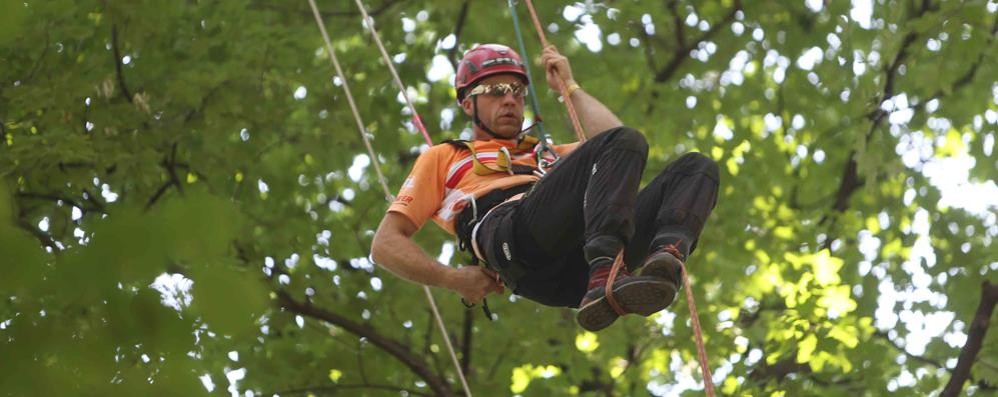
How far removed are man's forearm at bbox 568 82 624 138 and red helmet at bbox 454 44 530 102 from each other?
0.24m

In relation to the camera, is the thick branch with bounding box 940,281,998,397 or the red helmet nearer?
the red helmet

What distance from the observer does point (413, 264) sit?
596 cm

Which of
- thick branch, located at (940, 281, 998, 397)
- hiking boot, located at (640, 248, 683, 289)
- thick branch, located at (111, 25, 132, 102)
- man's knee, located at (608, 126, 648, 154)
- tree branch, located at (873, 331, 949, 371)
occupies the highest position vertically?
man's knee, located at (608, 126, 648, 154)

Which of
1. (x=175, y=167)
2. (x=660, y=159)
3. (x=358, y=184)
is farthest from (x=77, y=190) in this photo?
(x=660, y=159)

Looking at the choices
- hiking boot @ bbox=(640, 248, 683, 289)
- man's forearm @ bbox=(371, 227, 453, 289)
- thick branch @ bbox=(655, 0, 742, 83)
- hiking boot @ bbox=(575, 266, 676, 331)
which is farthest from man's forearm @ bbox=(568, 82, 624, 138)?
thick branch @ bbox=(655, 0, 742, 83)

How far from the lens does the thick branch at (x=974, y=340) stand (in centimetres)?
921

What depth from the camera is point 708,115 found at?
37.0 feet

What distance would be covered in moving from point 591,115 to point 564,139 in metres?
4.37

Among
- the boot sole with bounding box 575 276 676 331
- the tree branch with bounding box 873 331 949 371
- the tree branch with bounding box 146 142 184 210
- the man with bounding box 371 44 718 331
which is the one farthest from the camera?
the tree branch with bounding box 873 331 949 371

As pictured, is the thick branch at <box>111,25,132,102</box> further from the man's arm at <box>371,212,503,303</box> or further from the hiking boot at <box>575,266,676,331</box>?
the hiking boot at <box>575,266,676,331</box>

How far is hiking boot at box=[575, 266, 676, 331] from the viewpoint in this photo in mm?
5094

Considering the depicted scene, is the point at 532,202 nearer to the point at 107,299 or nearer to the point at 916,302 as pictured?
the point at 107,299

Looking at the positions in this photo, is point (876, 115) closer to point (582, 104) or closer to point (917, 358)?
point (917, 358)

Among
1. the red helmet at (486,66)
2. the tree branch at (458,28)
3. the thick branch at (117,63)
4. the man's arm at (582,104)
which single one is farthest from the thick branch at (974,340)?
the thick branch at (117,63)
